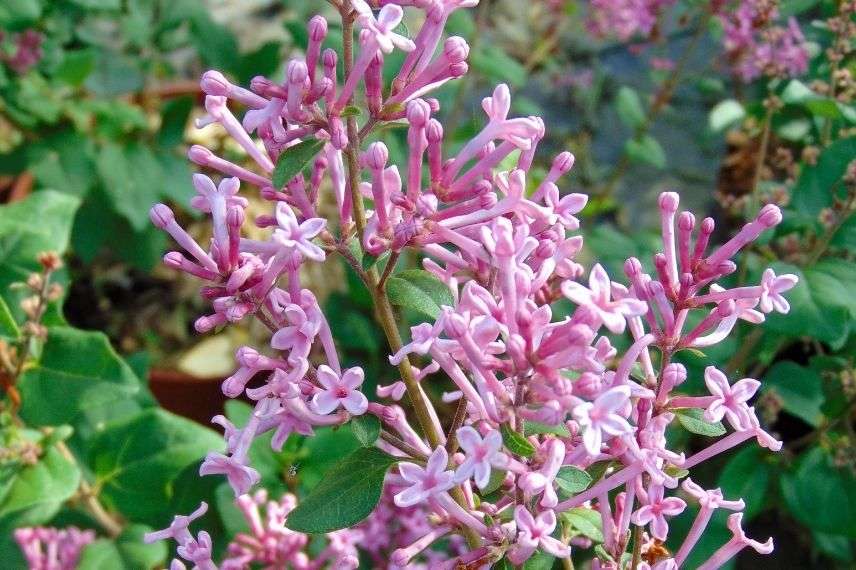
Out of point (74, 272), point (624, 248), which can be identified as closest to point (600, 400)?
point (624, 248)

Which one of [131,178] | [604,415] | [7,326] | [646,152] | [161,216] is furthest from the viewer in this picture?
[646,152]

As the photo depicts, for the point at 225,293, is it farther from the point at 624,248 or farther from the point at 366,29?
the point at 624,248

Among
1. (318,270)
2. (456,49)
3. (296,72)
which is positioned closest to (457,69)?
(456,49)

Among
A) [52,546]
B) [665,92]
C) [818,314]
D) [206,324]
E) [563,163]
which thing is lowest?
[52,546]

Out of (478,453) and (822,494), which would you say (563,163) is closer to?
(478,453)

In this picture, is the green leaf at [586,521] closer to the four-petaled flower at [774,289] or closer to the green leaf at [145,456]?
the four-petaled flower at [774,289]

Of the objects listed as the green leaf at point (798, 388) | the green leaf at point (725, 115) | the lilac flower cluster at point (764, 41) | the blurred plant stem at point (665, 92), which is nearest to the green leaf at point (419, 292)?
the green leaf at point (798, 388)

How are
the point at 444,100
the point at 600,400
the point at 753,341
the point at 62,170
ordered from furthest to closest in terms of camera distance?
the point at 444,100 → the point at 62,170 → the point at 753,341 → the point at 600,400
